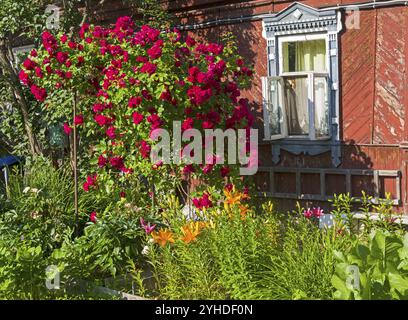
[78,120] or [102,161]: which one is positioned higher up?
[78,120]

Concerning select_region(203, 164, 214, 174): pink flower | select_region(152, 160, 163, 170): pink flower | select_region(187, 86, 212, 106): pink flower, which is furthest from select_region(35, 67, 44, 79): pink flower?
select_region(203, 164, 214, 174): pink flower

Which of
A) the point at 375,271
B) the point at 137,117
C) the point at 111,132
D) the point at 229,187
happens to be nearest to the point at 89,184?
the point at 111,132

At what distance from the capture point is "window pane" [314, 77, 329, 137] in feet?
30.6

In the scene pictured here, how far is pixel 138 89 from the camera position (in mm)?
7762

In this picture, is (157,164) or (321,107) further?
(321,107)

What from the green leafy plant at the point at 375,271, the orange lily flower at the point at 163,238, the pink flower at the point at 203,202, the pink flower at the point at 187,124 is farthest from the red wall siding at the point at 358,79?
the green leafy plant at the point at 375,271

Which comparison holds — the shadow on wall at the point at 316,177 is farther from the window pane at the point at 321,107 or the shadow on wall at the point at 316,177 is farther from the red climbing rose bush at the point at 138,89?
the red climbing rose bush at the point at 138,89

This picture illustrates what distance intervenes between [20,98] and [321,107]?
16.1 feet

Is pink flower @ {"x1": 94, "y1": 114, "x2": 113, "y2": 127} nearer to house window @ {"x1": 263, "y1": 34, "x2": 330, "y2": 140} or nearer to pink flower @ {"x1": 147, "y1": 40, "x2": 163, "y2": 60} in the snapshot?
pink flower @ {"x1": 147, "y1": 40, "x2": 163, "y2": 60}

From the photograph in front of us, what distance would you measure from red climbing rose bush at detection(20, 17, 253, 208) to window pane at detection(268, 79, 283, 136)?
1.08m

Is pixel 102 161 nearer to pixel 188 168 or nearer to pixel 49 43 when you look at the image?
pixel 188 168

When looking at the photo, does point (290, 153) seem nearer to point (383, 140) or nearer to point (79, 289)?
point (383, 140)

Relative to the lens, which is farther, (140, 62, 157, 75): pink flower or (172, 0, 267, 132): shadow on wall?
(172, 0, 267, 132): shadow on wall

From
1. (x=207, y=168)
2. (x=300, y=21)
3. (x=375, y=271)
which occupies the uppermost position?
(x=300, y=21)
